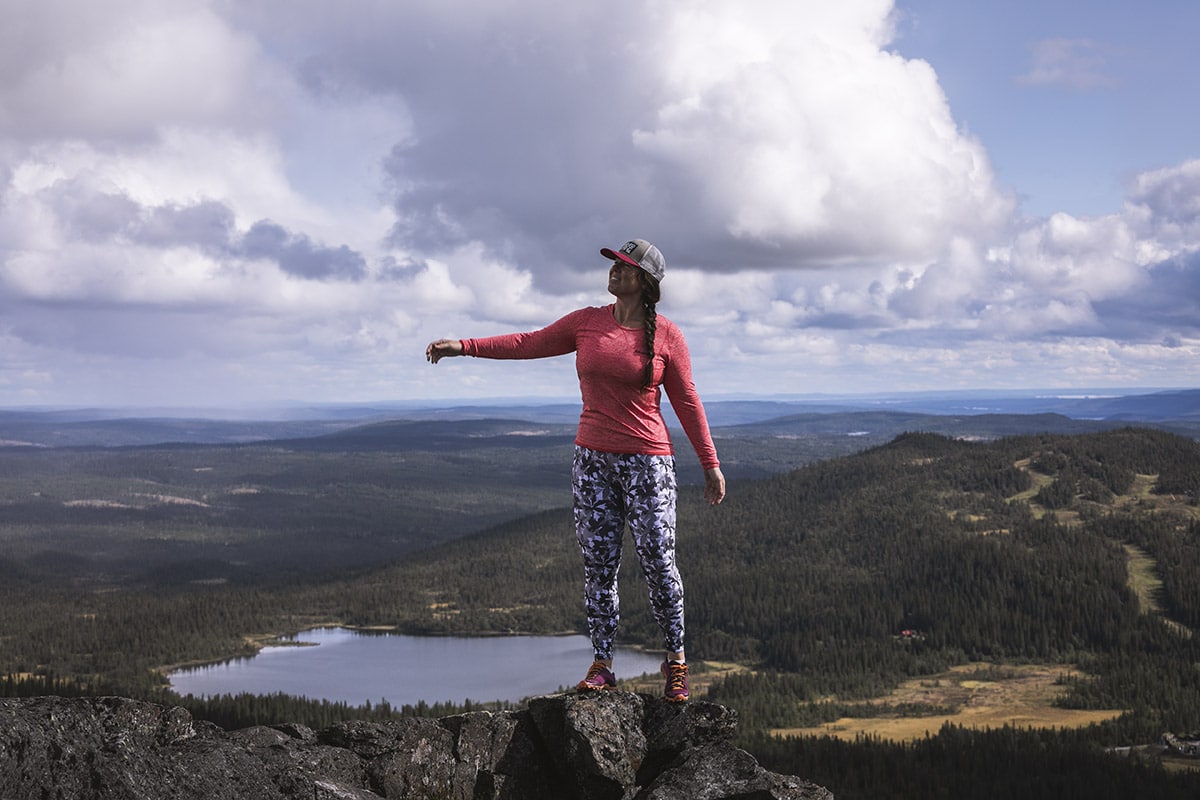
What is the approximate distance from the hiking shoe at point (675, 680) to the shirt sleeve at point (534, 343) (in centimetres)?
579

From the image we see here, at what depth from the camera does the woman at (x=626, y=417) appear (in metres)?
18.3

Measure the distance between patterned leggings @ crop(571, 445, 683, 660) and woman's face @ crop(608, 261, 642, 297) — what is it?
2.64 metres

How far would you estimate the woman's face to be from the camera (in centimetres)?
1825

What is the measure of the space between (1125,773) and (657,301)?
125 meters

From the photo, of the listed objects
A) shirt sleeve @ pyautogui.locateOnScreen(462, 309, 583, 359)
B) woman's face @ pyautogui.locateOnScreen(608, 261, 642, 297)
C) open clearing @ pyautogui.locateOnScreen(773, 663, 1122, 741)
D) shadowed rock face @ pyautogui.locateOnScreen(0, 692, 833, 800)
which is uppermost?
woman's face @ pyautogui.locateOnScreen(608, 261, 642, 297)

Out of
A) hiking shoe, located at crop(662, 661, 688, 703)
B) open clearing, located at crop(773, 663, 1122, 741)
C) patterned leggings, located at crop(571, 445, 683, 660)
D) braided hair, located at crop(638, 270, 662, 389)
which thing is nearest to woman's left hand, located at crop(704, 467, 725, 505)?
patterned leggings, located at crop(571, 445, 683, 660)

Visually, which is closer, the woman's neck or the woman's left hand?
the woman's neck

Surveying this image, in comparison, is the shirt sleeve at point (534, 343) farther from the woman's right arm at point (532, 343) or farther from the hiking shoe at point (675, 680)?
the hiking shoe at point (675, 680)

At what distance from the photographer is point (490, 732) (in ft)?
70.0

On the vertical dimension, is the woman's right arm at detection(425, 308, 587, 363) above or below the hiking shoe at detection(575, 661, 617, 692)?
above

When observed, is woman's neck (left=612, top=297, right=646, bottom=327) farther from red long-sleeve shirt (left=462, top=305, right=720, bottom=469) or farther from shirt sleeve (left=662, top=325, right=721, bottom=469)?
shirt sleeve (left=662, top=325, right=721, bottom=469)

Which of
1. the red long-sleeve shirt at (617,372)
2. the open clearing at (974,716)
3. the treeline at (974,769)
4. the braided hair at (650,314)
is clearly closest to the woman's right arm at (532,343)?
the red long-sleeve shirt at (617,372)

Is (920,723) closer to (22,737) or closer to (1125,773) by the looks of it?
(1125,773)

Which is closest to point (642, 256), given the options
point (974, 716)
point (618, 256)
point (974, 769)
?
point (618, 256)
